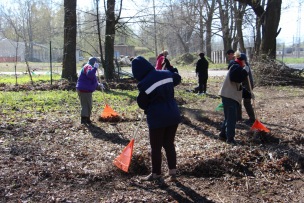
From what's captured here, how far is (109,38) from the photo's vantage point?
56.8 feet

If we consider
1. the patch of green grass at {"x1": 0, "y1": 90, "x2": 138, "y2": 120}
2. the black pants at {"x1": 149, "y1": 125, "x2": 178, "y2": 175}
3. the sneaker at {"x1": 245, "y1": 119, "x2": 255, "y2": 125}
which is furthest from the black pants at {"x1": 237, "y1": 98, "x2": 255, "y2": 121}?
the black pants at {"x1": 149, "y1": 125, "x2": 178, "y2": 175}

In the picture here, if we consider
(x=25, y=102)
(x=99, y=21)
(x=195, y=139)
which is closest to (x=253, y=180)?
(x=195, y=139)

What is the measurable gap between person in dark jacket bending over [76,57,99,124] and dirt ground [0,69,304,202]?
18.9 inches

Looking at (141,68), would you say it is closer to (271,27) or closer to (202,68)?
(202,68)

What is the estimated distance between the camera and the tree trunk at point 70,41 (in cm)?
1661

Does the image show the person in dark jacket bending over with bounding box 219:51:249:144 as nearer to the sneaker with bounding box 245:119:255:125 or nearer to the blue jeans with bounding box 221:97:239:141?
the blue jeans with bounding box 221:97:239:141

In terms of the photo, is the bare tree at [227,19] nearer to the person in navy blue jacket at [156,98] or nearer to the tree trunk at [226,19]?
the tree trunk at [226,19]

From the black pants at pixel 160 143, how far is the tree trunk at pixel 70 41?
Answer: 1261cm

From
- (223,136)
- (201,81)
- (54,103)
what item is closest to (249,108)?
(223,136)

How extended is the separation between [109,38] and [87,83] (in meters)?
9.69

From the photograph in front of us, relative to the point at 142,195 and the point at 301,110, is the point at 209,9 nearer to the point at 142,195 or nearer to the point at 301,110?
the point at 301,110

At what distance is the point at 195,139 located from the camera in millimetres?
7078

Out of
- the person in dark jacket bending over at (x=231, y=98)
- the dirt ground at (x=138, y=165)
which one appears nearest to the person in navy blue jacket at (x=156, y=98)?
the dirt ground at (x=138, y=165)

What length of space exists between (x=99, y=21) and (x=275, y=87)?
8491 mm
